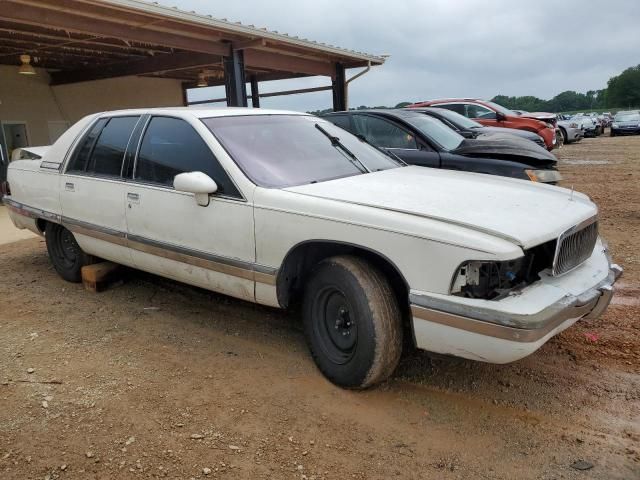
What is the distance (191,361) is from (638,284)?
3715mm

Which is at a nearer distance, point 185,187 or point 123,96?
point 185,187

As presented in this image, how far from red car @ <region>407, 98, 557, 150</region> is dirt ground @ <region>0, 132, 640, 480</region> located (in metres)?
9.72

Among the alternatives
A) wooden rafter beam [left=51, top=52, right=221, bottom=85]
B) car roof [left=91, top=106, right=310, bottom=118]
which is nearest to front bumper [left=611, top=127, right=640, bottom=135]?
wooden rafter beam [left=51, top=52, right=221, bottom=85]

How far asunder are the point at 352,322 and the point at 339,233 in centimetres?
50

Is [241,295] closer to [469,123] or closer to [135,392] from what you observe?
[135,392]

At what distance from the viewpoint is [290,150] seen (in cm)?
369

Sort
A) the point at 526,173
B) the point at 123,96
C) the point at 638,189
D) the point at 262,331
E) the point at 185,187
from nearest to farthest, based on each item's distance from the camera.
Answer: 1. the point at 185,187
2. the point at 262,331
3. the point at 526,173
4. the point at 638,189
5. the point at 123,96

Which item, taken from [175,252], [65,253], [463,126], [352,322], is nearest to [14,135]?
[65,253]

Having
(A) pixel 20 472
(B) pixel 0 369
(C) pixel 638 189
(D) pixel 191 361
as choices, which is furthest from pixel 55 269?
(C) pixel 638 189

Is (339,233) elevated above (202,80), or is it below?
below

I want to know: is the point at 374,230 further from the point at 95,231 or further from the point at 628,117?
the point at 628,117

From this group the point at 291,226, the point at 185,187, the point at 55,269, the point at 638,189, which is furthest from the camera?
the point at 638,189

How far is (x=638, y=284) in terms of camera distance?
443cm

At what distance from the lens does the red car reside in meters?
12.9
